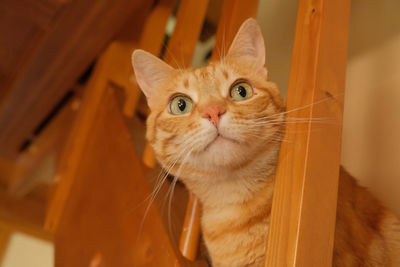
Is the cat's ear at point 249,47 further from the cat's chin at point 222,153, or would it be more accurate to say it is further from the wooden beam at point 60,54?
the wooden beam at point 60,54

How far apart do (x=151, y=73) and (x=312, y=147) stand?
Answer: 2.19 ft

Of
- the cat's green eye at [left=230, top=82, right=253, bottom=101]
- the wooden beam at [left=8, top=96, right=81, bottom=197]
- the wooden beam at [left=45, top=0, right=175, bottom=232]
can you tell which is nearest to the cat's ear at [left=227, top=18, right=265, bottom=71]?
the cat's green eye at [left=230, top=82, right=253, bottom=101]

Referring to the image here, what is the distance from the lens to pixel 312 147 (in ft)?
2.62

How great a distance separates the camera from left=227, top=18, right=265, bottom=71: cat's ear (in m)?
1.09

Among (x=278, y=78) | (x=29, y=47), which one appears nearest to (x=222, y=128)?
(x=278, y=78)

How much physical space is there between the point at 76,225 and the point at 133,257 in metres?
0.64

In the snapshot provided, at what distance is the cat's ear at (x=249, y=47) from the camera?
1089mm

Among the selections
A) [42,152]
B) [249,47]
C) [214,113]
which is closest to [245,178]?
[214,113]

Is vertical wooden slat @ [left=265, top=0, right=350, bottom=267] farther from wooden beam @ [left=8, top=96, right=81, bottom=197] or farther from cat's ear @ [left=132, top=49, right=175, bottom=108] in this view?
wooden beam @ [left=8, top=96, right=81, bottom=197]

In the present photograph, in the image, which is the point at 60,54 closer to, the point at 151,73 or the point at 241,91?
the point at 151,73

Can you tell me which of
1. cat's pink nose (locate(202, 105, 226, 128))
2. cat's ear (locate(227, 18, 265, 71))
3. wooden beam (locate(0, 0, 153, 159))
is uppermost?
wooden beam (locate(0, 0, 153, 159))

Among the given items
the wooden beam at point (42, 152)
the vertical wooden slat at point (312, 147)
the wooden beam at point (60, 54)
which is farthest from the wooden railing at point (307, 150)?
the wooden beam at point (42, 152)

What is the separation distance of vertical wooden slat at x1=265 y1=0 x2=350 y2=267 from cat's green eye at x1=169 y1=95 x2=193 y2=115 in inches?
13.3

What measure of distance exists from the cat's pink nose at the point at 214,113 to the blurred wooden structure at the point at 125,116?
193 mm
